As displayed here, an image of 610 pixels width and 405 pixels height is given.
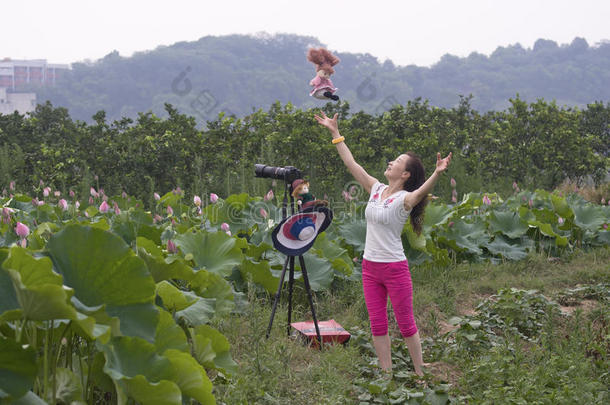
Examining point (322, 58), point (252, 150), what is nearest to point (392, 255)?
point (322, 58)

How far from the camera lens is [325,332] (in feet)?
11.9

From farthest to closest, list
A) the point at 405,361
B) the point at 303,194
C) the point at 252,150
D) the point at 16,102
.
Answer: the point at 16,102, the point at 252,150, the point at 405,361, the point at 303,194

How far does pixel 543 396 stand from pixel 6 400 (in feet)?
7.71

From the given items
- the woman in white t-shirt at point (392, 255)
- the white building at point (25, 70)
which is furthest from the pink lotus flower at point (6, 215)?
the white building at point (25, 70)

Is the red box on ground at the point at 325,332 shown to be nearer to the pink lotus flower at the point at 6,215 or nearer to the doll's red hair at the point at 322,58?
the doll's red hair at the point at 322,58

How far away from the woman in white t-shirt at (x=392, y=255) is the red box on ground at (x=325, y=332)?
39 centimetres

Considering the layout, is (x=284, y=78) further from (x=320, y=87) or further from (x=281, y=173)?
(x=281, y=173)

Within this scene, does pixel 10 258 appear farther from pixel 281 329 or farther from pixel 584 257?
pixel 584 257

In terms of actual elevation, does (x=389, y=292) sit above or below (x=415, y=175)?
below

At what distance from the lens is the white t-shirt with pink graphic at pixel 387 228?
10.4ft

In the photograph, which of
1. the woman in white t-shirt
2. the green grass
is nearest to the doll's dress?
the woman in white t-shirt

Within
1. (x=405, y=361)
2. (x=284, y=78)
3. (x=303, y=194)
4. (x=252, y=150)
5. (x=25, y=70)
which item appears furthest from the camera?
(x=25, y=70)

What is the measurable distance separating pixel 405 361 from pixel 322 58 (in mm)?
1906

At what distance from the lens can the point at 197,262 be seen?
3.66 metres
